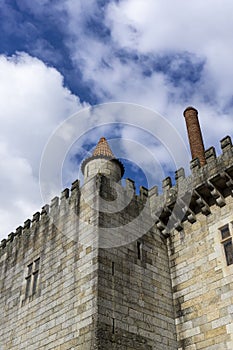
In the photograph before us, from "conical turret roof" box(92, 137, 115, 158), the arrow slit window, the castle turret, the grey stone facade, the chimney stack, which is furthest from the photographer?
the chimney stack

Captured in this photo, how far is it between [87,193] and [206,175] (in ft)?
12.1

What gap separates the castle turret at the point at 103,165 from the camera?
15.1m

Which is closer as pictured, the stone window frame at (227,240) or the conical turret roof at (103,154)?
the stone window frame at (227,240)

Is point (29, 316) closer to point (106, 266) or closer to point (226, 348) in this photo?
point (106, 266)

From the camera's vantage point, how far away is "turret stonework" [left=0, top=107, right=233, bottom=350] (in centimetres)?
1069

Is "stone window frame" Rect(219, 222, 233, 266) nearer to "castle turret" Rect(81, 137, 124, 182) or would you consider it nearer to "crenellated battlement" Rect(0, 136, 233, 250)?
"crenellated battlement" Rect(0, 136, 233, 250)

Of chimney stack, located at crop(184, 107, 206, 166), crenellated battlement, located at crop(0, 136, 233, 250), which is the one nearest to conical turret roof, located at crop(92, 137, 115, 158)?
crenellated battlement, located at crop(0, 136, 233, 250)

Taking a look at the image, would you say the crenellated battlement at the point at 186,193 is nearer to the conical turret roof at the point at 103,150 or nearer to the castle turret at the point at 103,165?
the castle turret at the point at 103,165

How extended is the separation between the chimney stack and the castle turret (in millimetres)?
3235

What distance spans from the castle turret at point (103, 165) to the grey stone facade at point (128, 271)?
150 centimetres

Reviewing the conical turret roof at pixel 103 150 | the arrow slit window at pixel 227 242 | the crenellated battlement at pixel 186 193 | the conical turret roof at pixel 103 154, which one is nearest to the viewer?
the arrow slit window at pixel 227 242

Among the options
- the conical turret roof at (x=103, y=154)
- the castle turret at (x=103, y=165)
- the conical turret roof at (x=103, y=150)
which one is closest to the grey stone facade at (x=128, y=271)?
the castle turret at (x=103, y=165)

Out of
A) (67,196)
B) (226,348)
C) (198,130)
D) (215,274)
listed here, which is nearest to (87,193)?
(67,196)

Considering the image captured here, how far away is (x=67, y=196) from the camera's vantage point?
13875 mm
